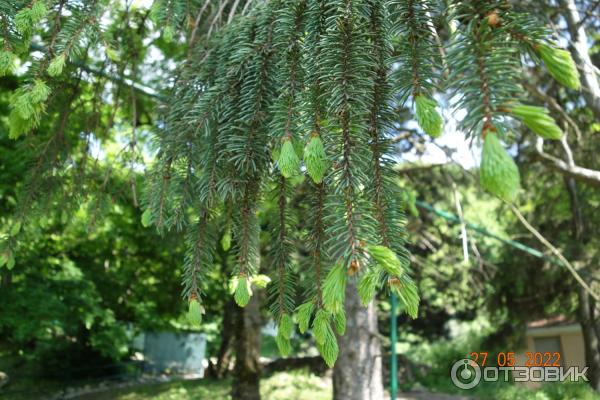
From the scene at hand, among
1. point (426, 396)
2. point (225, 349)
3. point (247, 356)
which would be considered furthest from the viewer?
point (225, 349)

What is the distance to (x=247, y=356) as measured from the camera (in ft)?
24.6

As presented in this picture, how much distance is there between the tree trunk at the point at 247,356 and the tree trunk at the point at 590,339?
19.5 feet

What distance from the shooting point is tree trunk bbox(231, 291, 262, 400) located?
727 cm

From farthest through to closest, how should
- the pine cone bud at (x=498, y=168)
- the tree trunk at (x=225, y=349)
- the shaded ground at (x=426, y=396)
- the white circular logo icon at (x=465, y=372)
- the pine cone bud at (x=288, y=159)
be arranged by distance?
the tree trunk at (x=225, y=349), the shaded ground at (x=426, y=396), the white circular logo icon at (x=465, y=372), the pine cone bud at (x=288, y=159), the pine cone bud at (x=498, y=168)

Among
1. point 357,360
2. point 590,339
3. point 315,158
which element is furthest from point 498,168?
point 590,339

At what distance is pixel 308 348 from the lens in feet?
66.6

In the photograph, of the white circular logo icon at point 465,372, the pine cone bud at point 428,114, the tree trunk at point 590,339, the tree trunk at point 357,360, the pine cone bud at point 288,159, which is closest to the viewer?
the pine cone bud at point 428,114

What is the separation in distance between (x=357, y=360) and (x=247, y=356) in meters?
3.39

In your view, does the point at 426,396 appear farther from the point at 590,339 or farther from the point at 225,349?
the point at 225,349

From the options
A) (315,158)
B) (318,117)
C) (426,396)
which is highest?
(318,117)

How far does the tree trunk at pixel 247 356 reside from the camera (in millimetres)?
7270

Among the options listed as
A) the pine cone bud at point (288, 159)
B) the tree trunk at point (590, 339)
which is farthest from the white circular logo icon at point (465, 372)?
the pine cone bud at point (288, 159)

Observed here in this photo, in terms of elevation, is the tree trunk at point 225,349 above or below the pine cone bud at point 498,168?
below

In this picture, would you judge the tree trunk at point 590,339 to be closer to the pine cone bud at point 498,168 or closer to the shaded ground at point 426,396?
the shaded ground at point 426,396
